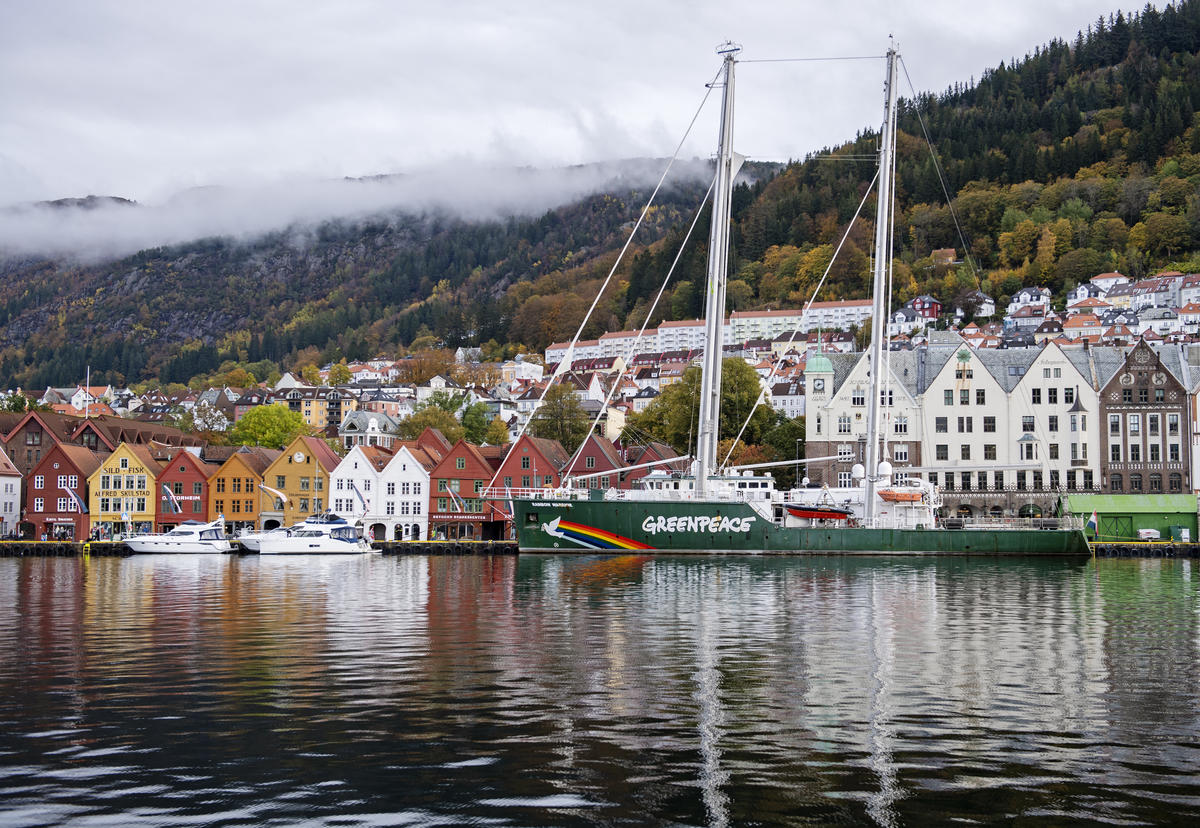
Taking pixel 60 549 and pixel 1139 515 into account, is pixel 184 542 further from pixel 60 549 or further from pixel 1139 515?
pixel 1139 515

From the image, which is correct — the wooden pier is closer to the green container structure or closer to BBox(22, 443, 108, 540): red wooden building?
BBox(22, 443, 108, 540): red wooden building

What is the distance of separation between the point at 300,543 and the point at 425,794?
71.5m

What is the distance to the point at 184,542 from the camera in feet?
279

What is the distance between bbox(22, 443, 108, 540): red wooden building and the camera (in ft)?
333

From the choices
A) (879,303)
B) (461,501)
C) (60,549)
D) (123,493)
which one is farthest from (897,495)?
(123,493)

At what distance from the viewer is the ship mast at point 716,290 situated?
6562cm

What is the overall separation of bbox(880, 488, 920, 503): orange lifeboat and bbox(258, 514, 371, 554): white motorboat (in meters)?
35.1

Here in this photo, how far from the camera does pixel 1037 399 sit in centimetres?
9425

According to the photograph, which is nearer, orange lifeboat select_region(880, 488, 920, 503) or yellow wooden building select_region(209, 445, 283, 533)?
orange lifeboat select_region(880, 488, 920, 503)

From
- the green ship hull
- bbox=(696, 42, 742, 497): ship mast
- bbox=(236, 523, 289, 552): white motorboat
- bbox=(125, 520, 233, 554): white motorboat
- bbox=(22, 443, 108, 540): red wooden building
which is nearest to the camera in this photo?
bbox=(696, 42, 742, 497): ship mast

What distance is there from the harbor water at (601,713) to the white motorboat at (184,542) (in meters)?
49.9

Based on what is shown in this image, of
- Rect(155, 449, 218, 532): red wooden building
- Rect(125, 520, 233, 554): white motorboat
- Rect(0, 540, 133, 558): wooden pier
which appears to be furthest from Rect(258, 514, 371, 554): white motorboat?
Rect(155, 449, 218, 532): red wooden building

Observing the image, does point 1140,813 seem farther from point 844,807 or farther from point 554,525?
point 554,525

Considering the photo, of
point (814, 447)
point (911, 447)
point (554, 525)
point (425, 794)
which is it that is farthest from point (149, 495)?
point (425, 794)
